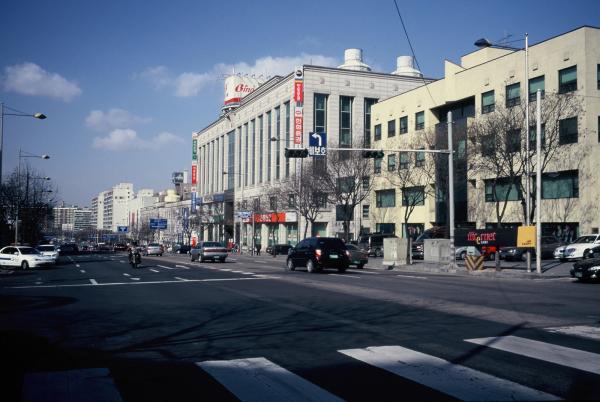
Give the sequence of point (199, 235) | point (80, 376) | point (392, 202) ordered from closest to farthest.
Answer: point (80, 376) → point (392, 202) → point (199, 235)

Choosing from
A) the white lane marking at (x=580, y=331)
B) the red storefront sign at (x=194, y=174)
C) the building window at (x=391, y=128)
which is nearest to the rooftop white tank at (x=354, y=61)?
the building window at (x=391, y=128)

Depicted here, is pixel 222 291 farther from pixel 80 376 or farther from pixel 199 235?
pixel 199 235

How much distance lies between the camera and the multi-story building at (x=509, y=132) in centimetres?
3734

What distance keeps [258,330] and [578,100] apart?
34.1 metres

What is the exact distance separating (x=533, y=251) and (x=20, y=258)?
32.8 meters

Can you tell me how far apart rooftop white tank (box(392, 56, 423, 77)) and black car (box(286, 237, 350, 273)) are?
56.8 m

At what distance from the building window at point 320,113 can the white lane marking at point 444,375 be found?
209 ft

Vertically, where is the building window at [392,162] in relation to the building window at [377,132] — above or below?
below

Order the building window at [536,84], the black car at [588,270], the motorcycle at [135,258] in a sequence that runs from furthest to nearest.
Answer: the building window at [536,84]
the motorcycle at [135,258]
the black car at [588,270]

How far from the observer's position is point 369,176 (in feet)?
172

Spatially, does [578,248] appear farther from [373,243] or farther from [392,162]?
[392,162]

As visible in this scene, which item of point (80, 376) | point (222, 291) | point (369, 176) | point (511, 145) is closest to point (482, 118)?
point (511, 145)

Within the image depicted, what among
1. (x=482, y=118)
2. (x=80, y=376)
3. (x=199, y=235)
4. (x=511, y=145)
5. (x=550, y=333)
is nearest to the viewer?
(x=80, y=376)

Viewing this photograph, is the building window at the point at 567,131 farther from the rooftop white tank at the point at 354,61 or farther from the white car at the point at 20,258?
the rooftop white tank at the point at 354,61
